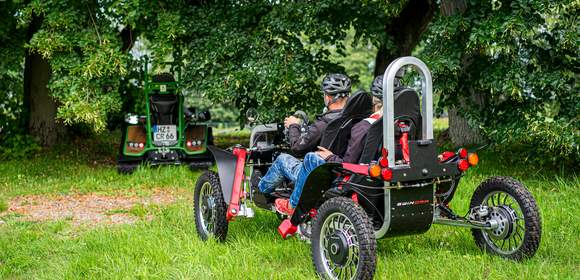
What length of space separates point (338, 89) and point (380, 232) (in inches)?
49.1

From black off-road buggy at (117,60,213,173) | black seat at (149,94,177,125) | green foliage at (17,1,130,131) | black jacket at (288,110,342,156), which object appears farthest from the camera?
black seat at (149,94,177,125)

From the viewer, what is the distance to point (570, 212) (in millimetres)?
6738

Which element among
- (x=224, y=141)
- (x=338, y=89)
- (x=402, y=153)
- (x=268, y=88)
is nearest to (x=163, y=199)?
(x=268, y=88)

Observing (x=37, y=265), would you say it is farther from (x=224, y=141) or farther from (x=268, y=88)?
(x=224, y=141)

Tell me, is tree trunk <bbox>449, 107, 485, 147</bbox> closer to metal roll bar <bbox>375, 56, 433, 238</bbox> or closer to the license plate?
the license plate

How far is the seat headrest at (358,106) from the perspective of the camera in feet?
17.2

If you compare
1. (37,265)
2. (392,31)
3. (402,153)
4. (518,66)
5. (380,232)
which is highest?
(392,31)

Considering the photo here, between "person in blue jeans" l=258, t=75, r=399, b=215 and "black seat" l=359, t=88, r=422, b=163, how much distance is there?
11 cm

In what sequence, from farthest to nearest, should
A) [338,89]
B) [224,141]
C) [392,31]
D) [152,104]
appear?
[224,141] → [392,31] → [152,104] → [338,89]

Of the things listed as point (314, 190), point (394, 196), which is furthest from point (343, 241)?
point (314, 190)

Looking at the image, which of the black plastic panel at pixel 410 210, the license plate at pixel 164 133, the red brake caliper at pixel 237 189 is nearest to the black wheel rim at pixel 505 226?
the black plastic panel at pixel 410 210

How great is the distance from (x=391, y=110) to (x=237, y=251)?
80.0 inches

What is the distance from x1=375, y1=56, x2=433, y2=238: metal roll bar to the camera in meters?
4.60

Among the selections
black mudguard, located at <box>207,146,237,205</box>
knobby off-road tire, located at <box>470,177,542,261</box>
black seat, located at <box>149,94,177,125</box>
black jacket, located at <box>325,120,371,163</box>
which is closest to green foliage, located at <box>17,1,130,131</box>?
black seat, located at <box>149,94,177,125</box>
